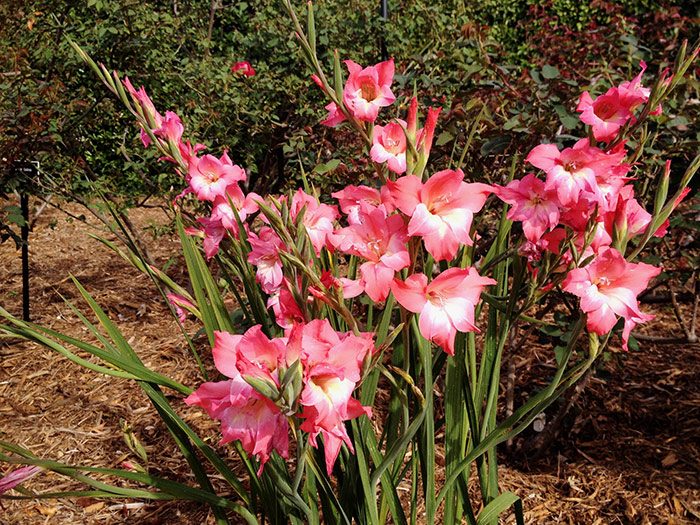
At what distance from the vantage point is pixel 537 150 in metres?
0.88

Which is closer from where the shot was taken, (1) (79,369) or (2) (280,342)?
(2) (280,342)

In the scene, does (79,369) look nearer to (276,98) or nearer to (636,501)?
(276,98)

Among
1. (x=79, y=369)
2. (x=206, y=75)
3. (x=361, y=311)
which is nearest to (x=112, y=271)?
(x=79, y=369)

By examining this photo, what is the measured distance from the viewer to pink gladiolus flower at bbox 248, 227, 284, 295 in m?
0.89

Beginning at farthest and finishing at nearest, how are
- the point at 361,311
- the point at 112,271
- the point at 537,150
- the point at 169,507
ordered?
the point at 112,271, the point at 361,311, the point at 169,507, the point at 537,150

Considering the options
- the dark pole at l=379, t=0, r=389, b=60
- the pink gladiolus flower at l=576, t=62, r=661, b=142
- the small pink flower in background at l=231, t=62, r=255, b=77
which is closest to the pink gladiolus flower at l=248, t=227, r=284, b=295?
the pink gladiolus flower at l=576, t=62, r=661, b=142

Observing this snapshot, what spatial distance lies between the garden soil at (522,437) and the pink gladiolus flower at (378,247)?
0.78m

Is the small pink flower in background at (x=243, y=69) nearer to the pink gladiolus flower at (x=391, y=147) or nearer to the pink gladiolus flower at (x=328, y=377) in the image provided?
the pink gladiolus flower at (x=391, y=147)

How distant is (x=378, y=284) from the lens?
749 mm

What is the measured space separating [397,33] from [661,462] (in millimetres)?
2399

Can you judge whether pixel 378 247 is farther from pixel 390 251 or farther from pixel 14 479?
pixel 14 479

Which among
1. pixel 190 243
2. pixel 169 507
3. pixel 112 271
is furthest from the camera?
pixel 112 271

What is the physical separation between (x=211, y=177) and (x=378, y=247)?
0.41m

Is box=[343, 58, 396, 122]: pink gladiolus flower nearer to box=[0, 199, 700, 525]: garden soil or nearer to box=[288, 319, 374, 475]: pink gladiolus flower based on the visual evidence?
box=[288, 319, 374, 475]: pink gladiolus flower
